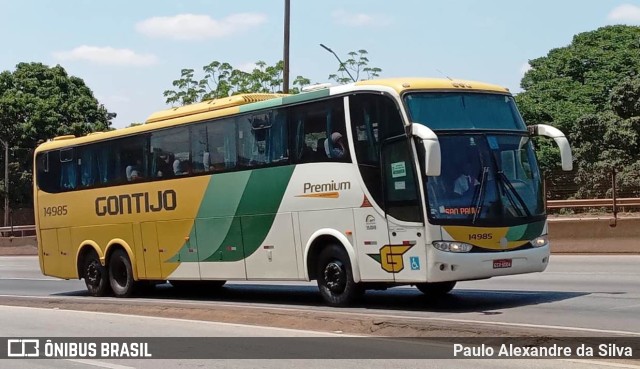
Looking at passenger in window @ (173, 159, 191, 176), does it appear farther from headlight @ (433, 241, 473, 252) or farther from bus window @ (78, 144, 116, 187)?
headlight @ (433, 241, 473, 252)

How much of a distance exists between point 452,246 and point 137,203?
825 centimetres

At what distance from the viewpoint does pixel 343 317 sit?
12336 millimetres

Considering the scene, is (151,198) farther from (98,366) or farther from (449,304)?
(98,366)

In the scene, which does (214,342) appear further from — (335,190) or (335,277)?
(335,190)

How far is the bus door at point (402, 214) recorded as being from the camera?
1323cm

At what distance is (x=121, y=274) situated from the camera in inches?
792

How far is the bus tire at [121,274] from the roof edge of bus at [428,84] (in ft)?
25.6

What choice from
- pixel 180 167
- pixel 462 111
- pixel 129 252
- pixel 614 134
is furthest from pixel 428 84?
pixel 614 134

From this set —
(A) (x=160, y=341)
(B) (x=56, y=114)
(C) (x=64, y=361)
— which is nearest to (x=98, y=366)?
(C) (x=64, y=361)

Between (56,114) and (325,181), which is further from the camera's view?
(56,114)

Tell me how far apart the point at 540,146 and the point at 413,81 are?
1393 inches

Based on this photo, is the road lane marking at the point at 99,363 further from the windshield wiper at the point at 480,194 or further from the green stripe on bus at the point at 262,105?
the green stripe on bus at the point at 262,105

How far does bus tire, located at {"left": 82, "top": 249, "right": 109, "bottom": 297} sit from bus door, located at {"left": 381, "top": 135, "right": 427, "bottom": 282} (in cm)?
867

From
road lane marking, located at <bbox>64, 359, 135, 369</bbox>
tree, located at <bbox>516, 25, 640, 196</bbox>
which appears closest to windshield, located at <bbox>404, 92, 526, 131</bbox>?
road lane marking, located at <bbox>64, 359, 135, 369</bbox>
